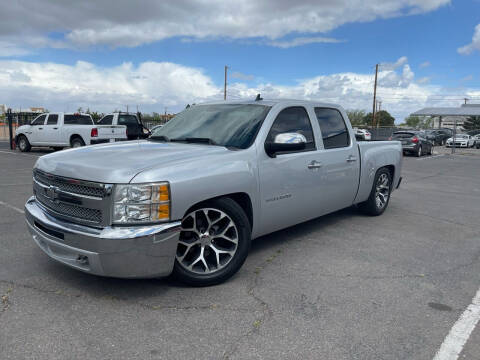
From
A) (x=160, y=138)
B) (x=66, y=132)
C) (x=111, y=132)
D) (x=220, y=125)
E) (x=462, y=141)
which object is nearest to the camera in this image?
(x=220, y=125)

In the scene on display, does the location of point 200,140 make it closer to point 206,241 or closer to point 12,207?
point 206,241

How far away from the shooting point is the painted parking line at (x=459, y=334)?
2.80 meters

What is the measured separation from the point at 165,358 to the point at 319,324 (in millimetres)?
1161

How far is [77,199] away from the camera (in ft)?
11.2

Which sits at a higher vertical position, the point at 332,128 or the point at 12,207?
the point at 332,128

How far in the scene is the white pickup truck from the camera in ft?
54.5

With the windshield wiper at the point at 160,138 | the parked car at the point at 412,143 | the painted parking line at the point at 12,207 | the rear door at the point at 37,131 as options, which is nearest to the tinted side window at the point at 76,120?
the rear door at the point at 37,131

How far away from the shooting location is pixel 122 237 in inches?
125

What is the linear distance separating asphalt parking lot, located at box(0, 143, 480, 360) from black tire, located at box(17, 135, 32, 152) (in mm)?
15658

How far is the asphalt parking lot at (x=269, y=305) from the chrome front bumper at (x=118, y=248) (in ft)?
1.02

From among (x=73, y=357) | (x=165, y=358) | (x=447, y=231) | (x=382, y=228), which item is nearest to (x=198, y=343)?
(x=165, y=358)

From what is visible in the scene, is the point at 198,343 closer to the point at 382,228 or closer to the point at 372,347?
the point at 372,347

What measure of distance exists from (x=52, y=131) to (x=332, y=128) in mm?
15758

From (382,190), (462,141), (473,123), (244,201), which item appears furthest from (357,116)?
(244,201)
